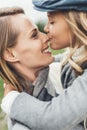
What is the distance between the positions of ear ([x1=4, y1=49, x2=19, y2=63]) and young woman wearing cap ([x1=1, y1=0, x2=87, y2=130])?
199mm

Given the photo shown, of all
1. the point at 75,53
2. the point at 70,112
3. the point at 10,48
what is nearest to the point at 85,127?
the point at 70,112

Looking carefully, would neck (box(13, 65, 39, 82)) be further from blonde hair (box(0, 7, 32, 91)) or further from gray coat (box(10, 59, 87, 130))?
gray coat (box(10, 59, 87, 130))

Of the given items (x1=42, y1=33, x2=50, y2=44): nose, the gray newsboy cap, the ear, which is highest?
the gray newsboy cap

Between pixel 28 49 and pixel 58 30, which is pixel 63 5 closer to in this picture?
pixel 58 30

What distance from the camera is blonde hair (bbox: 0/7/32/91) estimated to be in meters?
2.38

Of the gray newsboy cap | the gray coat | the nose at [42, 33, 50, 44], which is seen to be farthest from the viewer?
the nose at [42, 33, 50, 44]

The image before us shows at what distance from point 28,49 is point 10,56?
97mm

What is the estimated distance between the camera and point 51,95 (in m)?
2.41

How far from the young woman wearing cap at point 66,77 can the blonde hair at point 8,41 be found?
0.52 feet

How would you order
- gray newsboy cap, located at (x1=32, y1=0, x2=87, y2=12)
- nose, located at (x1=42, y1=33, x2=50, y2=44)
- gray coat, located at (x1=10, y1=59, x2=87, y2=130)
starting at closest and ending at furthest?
1. gray coat, located at (x1=10, y1=59, x2=87, y2=130)
2. gray newsboy cap, located at (x1=32, y1=0, x2=87, y2=12)
3. nose, located at (x1=42, y1=33, x2=50, y2=44)

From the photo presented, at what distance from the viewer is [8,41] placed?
2.40 m

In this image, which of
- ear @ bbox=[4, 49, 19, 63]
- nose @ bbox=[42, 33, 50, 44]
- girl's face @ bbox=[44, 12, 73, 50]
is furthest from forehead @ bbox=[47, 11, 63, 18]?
ear @ bbox=[4, 49, 19, 63]

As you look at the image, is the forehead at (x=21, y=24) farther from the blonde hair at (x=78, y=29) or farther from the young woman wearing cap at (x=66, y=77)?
the blonde hair at (x=78, y=29)

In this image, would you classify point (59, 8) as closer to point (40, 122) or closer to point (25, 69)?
point (25, 69)
